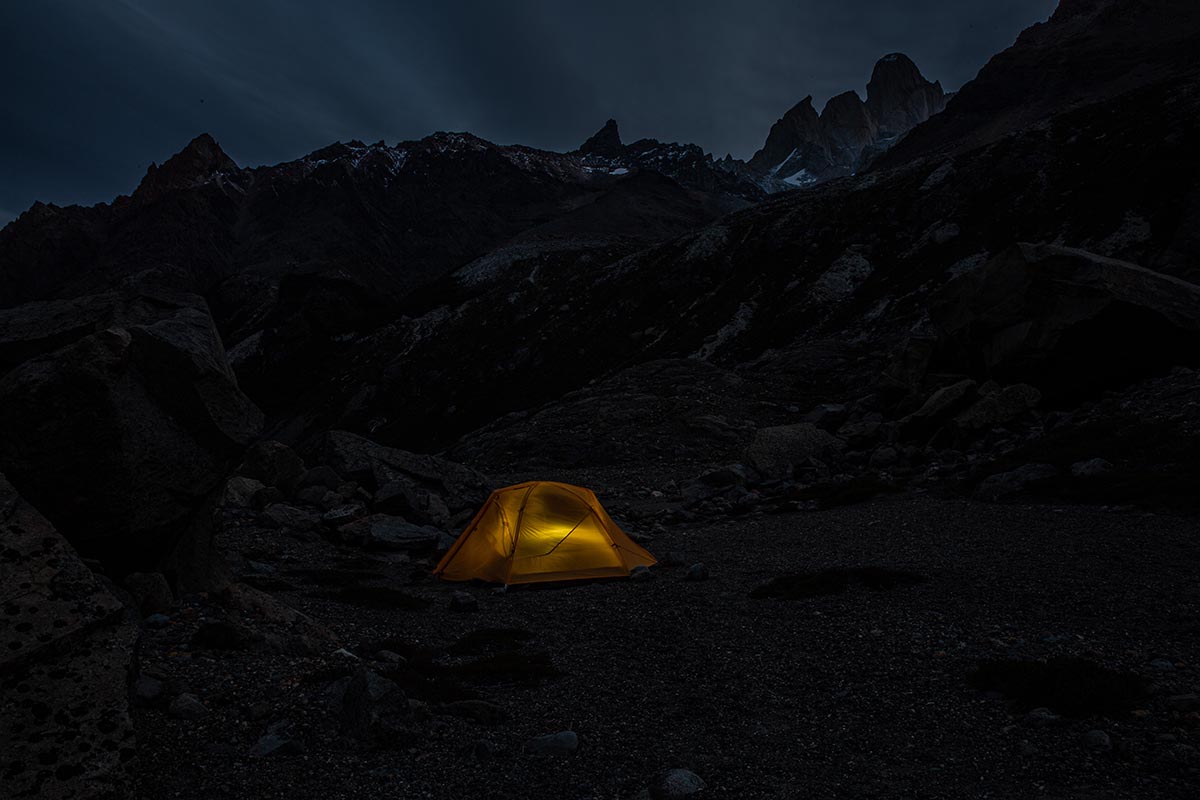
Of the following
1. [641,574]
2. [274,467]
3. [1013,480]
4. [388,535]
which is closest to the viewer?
[641,574]

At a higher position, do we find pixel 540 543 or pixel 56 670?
pixel 56 670

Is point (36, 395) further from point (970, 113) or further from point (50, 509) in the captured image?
point (970, 113)

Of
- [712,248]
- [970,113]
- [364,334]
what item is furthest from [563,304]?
[970,113]

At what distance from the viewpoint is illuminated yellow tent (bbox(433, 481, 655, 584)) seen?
14.2 metres

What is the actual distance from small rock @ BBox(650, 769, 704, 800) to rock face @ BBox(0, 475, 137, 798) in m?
3.89

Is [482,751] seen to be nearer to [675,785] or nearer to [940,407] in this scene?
[675,785]

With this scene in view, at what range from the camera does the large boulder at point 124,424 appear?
7926mm

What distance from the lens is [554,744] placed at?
19.8 ft

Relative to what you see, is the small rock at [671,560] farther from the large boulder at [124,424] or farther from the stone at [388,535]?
the large boulder at [124,424]

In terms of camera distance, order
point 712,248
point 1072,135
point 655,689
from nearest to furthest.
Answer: point 655,689
point 1072,135
point 712,248

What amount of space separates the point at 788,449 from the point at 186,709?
75.5 feet

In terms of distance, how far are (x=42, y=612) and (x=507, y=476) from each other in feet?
80.3

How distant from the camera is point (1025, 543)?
482 inches

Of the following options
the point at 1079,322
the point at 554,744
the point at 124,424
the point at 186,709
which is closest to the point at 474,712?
the point at 554,744
